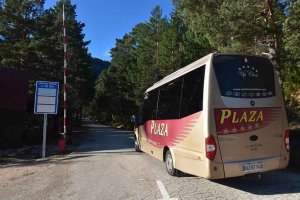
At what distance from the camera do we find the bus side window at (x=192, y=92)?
27.2ft

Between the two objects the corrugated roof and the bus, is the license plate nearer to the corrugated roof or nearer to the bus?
the bus

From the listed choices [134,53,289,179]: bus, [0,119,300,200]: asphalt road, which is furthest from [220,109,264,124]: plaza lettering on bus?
[0,119,300,200]: asphalt road

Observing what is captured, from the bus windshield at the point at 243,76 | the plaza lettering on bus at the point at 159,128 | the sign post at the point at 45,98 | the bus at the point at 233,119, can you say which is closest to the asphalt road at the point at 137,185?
the bus at the point at 233,119

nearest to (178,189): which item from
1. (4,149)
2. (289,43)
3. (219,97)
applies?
(219,97)

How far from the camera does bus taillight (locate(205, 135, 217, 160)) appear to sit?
771 centimetres

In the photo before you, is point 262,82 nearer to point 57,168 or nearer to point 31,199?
point 31,199

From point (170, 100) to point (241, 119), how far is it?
9.31ft

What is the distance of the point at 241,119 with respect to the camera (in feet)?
26.1

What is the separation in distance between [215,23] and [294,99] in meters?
6.29

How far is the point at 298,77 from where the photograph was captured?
66.0ft

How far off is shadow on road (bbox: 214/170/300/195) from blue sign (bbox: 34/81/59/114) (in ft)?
33.7

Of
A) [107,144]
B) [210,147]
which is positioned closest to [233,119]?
[210,147]

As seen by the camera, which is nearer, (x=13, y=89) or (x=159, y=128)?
(x=159, y=128)

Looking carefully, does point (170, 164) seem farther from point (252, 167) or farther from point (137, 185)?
point (252, 167)
